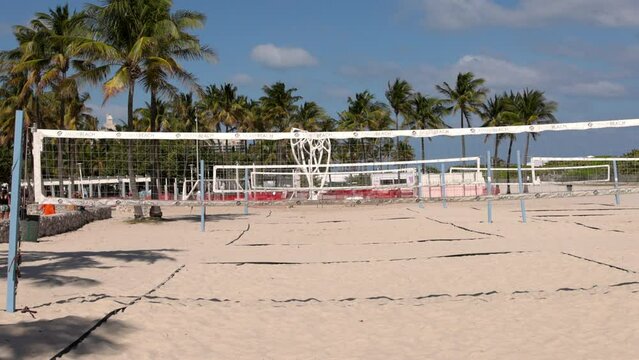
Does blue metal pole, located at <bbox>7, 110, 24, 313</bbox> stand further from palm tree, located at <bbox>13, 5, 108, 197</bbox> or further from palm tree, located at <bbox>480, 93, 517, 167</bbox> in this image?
palm tree, located at <bbox>480, 93, 517, 167</bbox>

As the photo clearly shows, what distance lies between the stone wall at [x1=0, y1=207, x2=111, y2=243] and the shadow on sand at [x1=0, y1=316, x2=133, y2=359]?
354 inches

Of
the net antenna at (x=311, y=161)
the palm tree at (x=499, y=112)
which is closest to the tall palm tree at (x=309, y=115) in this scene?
the palm tree at (x=499, y=112)

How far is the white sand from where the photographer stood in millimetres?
4895

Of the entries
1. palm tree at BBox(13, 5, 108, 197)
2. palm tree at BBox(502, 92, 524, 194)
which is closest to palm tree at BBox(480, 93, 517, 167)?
palm tree at BBox(502, 92, 524, 194)

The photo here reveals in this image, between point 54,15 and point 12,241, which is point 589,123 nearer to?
point 12,241

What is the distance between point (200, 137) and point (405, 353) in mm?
10301

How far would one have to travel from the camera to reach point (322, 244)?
11.8m

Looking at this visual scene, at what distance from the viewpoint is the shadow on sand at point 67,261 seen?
733 cm

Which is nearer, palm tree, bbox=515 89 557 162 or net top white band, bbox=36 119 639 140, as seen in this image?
net top white band, bbox=36 119 639 140

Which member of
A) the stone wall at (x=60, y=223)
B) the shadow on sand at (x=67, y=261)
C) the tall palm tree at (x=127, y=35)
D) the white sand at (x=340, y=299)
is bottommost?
the white sand at (x=340, y=299)

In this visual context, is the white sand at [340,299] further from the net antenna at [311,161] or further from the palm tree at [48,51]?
the palm tree at [48,51]

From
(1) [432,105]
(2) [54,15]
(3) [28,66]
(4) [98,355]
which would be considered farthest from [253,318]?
(1) [432,105]

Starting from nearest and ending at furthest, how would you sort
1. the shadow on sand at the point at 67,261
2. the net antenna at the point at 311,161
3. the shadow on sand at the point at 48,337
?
the shadow on sand at the point at 48,337 → the shadow on sand at the point at 67,261 → the net antenna at the point at 311,161

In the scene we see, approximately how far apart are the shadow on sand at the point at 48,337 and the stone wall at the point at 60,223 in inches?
354
